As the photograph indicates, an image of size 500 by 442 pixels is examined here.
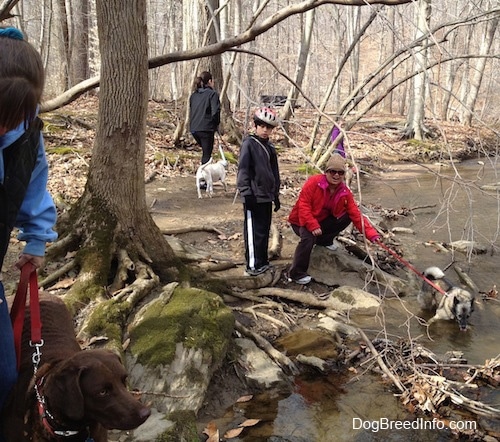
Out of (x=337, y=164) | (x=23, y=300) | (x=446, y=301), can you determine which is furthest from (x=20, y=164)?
(x=446, y=301)

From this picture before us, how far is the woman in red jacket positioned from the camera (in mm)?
6266

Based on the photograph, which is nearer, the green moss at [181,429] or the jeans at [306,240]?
the green moss at [181,429]

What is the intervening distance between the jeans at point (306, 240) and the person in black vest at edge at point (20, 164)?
13.8ft

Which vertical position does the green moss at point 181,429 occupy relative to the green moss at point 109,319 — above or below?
below

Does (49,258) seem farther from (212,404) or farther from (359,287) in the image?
(359,287)

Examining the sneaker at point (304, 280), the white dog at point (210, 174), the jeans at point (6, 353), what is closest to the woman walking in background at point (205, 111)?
the white dog at point (210, 174)

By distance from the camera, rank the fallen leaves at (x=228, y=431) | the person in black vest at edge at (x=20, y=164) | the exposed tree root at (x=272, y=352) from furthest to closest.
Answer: the exposed tree root at (x=272, y=352) < the fallen leaves at (x=228, y=431) < the person in black vest at edge at (x=20, y=164)

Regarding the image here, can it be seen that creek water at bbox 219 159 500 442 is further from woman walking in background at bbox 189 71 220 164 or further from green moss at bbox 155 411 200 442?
woman walking in background at bbox 189 71 220 164

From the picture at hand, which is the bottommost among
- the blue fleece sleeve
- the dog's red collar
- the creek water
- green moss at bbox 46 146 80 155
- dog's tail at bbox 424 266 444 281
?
the creek water

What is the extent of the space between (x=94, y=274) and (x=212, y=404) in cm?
170

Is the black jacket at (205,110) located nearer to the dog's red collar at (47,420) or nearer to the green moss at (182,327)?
the green moss at (182,327)

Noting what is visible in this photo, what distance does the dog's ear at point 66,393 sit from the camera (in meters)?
2.30

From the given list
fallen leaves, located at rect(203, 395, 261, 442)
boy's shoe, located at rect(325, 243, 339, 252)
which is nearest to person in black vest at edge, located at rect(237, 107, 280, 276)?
boy's shoe, located at rect(325, 243, 339, 252)

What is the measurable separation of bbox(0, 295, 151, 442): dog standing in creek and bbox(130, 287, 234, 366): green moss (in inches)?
57.4
